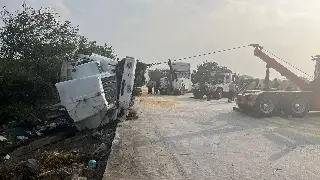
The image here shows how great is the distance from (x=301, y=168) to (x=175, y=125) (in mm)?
6533

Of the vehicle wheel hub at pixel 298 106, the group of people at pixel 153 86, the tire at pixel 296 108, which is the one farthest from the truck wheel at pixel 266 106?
the group of people at pixel 153 86

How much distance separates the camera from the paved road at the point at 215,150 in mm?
7230

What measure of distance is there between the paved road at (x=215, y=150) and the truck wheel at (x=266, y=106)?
2.04 m

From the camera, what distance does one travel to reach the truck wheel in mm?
16922

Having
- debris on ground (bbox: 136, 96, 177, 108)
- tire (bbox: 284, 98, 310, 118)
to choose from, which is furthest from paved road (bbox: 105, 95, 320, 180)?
debris on ground (bbox: 136, 96, 177, 108)

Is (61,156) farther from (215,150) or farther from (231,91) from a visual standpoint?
(231,91)

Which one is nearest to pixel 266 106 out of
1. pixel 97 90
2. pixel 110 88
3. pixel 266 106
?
pixel 266 106

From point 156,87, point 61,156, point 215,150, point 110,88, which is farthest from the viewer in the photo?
point 156,87

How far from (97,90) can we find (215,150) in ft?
16.4

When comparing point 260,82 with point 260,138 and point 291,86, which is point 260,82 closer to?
point 291,86

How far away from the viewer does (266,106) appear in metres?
17.0

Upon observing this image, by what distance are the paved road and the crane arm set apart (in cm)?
454

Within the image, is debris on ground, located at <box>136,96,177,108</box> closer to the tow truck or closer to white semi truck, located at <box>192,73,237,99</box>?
the tow truck

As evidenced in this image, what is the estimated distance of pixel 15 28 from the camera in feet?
86.8
